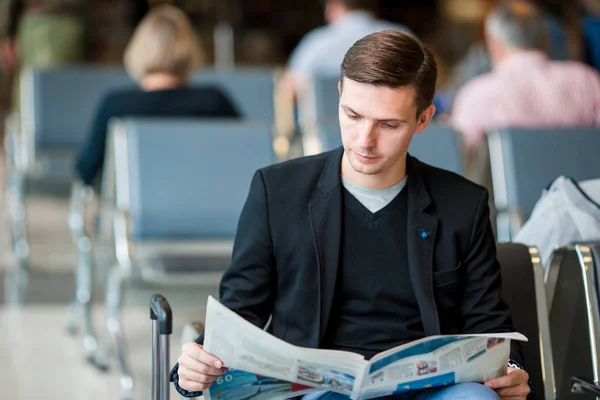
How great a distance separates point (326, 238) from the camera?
6.48 ft

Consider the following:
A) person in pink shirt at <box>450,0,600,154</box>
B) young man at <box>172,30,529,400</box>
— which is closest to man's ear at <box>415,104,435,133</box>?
young man at <box>172,30,529,400</box>

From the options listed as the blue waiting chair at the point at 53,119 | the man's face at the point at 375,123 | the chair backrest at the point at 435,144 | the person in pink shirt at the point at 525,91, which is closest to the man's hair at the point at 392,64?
the man's face at the point at 375,123

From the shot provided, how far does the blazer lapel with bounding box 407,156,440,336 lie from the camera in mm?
1953

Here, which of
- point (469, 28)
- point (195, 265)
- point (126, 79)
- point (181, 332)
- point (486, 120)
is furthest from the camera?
point (469, 28)

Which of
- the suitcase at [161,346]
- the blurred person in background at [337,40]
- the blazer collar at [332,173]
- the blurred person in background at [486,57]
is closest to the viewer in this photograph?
the suitcase at [161,346]

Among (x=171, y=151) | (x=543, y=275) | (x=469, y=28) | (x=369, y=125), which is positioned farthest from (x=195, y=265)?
(x=469, y=28)

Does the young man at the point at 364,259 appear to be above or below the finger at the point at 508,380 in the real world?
above

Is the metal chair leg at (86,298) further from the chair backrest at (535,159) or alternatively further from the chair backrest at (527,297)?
the chair backrest at (527,297)

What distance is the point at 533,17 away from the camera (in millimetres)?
4203

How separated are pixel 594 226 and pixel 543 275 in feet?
0.62

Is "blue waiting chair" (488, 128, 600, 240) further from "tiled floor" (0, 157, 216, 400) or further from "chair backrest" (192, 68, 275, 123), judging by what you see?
"chair backrest" (192, 68, 275, 123)

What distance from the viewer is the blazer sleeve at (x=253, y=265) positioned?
1951mm

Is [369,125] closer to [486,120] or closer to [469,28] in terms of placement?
[486,120]

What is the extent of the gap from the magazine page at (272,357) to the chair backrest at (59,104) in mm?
3376
